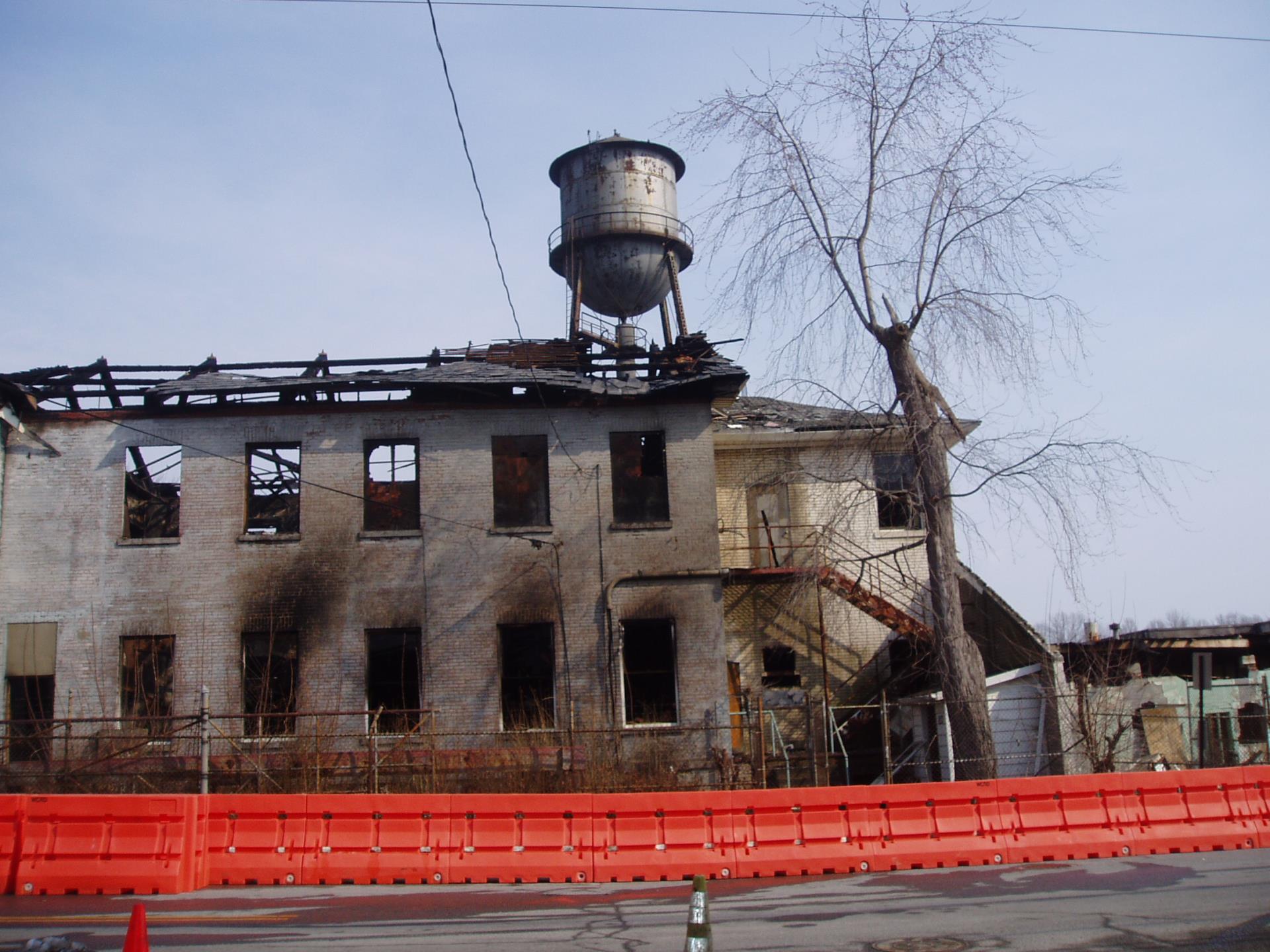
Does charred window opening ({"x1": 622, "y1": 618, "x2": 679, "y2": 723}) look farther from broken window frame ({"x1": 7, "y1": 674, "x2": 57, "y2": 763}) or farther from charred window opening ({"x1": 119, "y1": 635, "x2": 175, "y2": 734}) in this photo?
broken window frame ({"x1": 7, "y1": 674, "x2": 57, "y2": 763})

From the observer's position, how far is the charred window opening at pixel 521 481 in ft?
71.7

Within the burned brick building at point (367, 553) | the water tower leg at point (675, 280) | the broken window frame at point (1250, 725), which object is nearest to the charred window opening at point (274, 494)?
the burned brick building at point (367, 553)

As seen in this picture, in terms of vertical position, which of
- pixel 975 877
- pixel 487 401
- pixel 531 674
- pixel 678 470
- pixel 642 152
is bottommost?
pixel 975 877

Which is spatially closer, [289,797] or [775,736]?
[289,797]

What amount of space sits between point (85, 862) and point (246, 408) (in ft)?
39.4

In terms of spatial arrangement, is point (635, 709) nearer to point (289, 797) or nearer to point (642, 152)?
point (289, 797)

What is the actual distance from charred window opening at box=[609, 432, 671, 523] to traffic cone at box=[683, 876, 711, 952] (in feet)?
52.5

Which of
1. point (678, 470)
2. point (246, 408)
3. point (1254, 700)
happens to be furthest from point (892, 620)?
point (246, 408)

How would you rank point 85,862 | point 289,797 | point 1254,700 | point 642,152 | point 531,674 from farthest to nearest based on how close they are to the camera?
point 642,152 < point 1254,700 < point 531,674 < point 289,797 < point 85,862

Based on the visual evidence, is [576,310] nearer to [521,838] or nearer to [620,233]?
[620,233]

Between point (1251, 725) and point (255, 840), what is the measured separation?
20430 millimetres

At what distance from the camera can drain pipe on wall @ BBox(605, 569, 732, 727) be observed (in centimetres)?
2123

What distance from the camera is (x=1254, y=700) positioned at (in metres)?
22.8

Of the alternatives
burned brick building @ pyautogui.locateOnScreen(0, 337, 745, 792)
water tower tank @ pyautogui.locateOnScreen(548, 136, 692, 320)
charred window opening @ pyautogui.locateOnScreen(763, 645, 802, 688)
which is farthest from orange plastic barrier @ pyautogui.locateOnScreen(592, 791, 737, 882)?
water tower tank @ pyautogui.locateOnScreen(548, 136, 692, 320)
